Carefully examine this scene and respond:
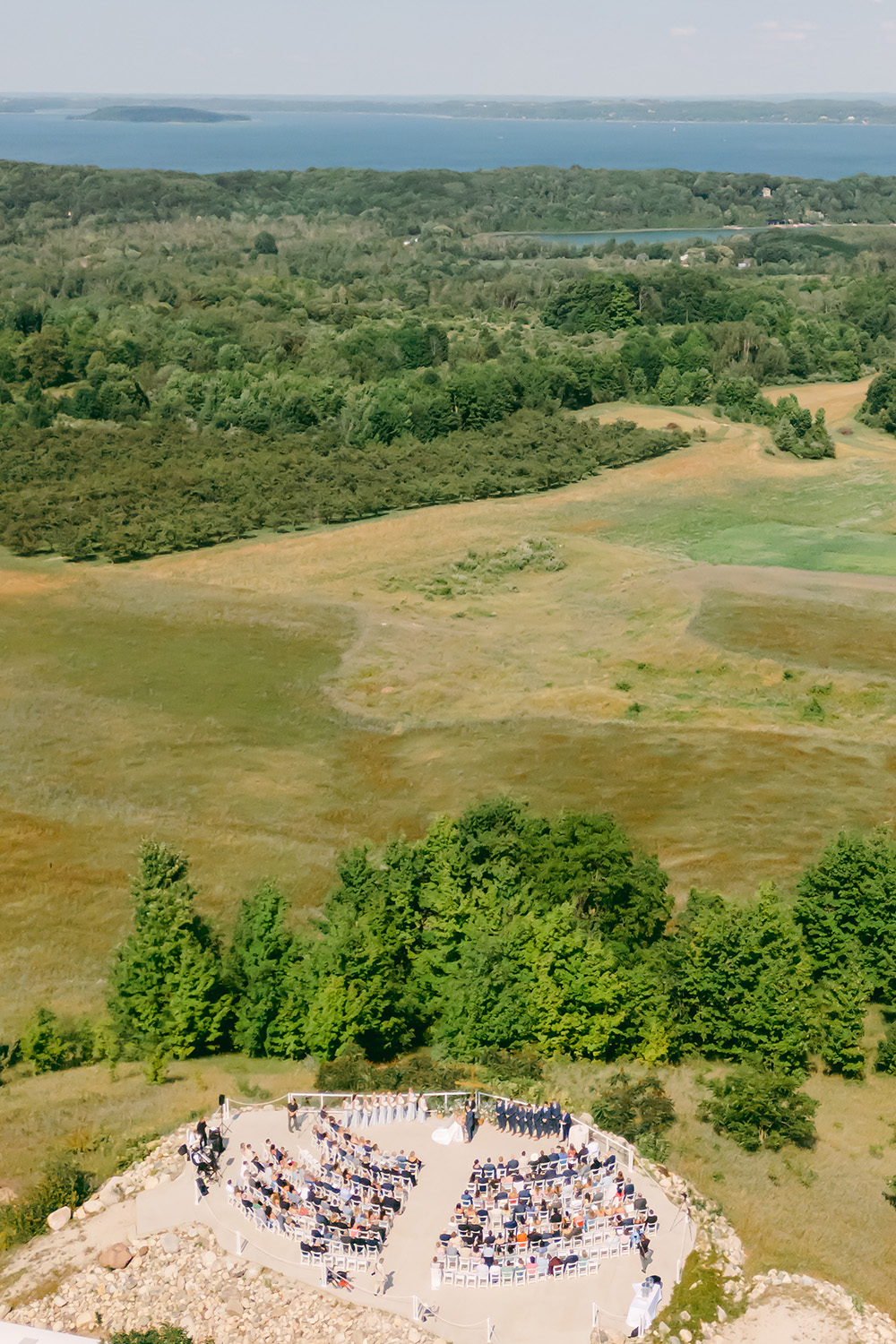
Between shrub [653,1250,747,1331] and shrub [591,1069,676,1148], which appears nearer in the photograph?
shrub [653,1250,747,1331]

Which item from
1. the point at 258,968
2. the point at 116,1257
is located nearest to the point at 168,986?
the point at 258,968

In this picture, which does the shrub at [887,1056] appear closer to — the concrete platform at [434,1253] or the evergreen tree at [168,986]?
the concrete platform at [434,1253]

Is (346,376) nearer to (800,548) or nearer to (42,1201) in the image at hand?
(800,548)

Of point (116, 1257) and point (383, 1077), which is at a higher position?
point (116, 1257)

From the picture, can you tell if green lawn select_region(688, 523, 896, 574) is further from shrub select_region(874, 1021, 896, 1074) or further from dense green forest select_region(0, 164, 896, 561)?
shrub select_region(874, 1021, 896, 1074)

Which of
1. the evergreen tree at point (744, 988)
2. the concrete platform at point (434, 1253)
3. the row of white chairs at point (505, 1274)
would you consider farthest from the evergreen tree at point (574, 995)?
the row of white chairs at point (505, 1274)

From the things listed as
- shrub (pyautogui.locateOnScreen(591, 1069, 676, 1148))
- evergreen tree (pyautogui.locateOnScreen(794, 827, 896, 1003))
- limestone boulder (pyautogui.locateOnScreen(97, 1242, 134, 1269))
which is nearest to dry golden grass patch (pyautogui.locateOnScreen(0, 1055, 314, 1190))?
limestone boulder (pyautogui.locateOnScreen(97, 1242, 134, 1269))
